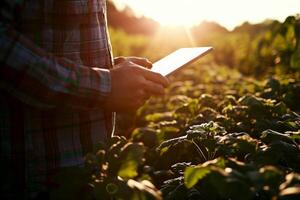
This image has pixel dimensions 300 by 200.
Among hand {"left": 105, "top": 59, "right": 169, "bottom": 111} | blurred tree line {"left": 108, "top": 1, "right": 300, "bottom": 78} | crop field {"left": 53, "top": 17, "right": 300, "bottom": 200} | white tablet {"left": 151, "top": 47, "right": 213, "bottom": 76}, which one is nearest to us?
crop field {"left": 53, "top": 17, "right": 300, "bottom": 200}

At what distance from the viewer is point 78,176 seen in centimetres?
170

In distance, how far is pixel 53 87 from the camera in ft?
5.98

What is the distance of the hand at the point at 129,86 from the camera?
1.96 m

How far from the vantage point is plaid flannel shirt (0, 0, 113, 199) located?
1.79m

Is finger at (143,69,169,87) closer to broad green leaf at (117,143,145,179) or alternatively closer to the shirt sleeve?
the shirt sleeve

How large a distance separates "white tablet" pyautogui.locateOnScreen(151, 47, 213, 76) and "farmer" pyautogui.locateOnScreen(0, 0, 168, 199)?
24 centimetres

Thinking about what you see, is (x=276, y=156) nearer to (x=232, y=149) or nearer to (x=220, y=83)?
(x=232, y=149)

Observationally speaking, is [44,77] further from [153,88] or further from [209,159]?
[209,159]

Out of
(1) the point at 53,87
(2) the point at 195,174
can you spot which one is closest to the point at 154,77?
(1) the point at 53,87

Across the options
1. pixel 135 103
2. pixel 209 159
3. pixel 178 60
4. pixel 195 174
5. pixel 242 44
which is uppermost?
pixel 178 60

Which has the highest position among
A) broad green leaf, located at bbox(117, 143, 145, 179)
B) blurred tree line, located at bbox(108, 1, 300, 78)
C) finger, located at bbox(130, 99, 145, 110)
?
finger, located at bbox(130, 99, 145, 110)

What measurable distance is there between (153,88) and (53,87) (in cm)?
40

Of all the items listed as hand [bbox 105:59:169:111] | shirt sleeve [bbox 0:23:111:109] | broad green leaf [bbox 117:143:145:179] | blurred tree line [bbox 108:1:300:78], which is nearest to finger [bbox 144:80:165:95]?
hand [bbox 105:59:169:111]

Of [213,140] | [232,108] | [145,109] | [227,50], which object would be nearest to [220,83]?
[145,109]
